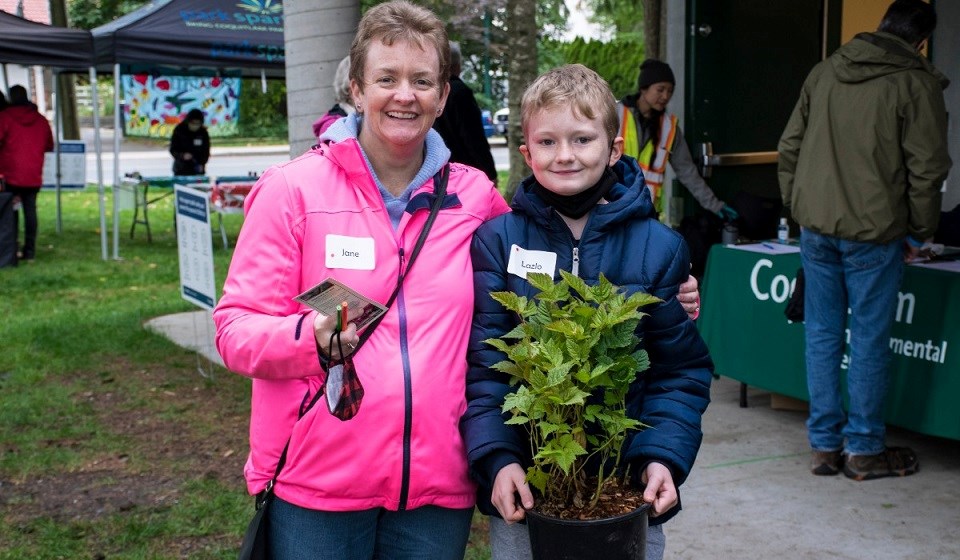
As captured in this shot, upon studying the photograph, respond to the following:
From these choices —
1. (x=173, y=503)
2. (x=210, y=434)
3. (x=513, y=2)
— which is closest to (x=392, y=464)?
(x=173, y=503)

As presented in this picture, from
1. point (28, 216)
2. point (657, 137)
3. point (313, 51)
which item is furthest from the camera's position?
point (28, 216)

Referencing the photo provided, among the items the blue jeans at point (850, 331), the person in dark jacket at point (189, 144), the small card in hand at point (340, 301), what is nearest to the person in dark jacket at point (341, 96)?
the small card in hand at point (340, 301)

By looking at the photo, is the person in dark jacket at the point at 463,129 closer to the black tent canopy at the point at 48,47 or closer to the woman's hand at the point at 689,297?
the woman's hand at the point at 689,297

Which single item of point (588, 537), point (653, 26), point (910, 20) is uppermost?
point (653, 26)

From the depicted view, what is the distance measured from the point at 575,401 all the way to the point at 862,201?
3.20 m

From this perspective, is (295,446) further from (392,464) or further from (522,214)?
(522,214)

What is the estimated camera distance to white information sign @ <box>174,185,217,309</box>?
650 cm

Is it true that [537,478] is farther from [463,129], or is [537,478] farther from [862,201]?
[463,129]

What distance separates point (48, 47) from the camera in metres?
11.7

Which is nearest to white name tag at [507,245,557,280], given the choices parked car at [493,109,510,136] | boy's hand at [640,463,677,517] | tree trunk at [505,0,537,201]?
boy's hand at [640,463,677,517]

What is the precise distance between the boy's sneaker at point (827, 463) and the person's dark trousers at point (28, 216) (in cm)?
1072

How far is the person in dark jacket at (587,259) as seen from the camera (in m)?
2.21

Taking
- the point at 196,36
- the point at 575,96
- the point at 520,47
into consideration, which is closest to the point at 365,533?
the point at 575,96

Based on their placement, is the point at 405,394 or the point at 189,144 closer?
the point at 405,394
